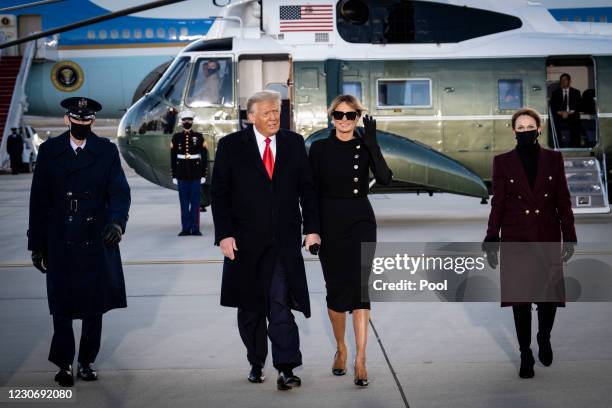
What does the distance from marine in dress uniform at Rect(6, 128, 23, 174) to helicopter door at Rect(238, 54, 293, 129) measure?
56.1ft

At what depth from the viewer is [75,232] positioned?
6.70 metres

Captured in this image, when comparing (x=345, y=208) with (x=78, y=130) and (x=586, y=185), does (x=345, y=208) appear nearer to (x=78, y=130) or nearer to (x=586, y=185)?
(x=78, y=130)

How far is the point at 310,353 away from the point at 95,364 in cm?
151

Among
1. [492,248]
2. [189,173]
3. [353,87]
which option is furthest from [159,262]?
[492,248]

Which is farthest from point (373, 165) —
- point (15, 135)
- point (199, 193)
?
point (15, 135)

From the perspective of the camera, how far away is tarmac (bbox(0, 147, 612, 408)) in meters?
6.26

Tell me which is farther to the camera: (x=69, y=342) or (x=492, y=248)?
(x=492, y=248)

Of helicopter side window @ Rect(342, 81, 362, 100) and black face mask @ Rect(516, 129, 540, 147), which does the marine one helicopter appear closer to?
helicopter side window @ Rect(342, 81, 362, 100)

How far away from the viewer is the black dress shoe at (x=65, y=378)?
660cm

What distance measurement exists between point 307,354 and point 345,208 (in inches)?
51.7

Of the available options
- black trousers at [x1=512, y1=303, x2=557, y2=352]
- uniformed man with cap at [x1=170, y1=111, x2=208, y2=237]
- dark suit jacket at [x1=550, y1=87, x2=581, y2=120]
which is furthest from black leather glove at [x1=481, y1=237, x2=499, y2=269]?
dark suit jacket at [x1=550, y1=87, x2=581, y2=120]

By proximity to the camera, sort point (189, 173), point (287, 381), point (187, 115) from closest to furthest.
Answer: point (287, 381), point (189, 173), point (187, 115)

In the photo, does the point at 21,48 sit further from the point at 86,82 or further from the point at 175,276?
the point at 175,276

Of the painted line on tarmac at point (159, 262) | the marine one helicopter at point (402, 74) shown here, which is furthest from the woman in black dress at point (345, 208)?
the marine one helicopter at point (402, 74)
